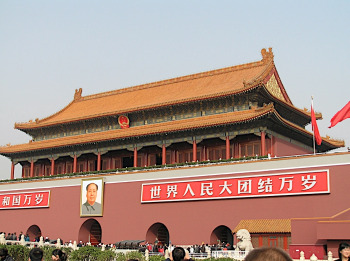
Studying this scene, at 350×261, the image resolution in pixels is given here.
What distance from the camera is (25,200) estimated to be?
32656 mm

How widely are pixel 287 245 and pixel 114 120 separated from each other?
15.4 metres

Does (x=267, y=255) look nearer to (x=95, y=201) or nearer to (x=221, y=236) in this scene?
(x=221, y=236)

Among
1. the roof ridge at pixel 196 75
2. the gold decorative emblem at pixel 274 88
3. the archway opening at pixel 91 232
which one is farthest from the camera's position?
Result: the roof ridge at pixel 196 75

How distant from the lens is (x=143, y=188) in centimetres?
2742

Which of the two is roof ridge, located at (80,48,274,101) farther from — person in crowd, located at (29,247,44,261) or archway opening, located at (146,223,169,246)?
person in crowd, located at (29,247,44,261)

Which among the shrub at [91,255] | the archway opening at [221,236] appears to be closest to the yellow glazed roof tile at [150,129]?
the archway opening at [221,236]

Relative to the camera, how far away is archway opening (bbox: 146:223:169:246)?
26.8 meters

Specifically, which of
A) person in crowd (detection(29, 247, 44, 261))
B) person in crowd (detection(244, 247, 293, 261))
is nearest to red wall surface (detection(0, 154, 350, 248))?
person in crowd (detection(29, 247, 44, 261))

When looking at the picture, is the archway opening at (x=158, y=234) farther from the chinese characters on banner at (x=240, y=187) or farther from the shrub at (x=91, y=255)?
the shrub at (x=91, y=255)

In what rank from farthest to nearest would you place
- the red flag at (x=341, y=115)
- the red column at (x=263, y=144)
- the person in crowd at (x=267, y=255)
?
the red column at (x=263, y=144) → the red flag at (x=341, y=115) → the person in crowd at (x=267, y=255)

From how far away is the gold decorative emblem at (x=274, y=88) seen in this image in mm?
29491

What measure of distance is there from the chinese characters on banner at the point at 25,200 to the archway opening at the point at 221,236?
11644mm

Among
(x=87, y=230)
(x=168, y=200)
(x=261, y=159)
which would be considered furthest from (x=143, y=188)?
(x=261, y=159)

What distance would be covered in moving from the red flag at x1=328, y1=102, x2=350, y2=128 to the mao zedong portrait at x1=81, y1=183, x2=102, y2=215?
14.1 m
